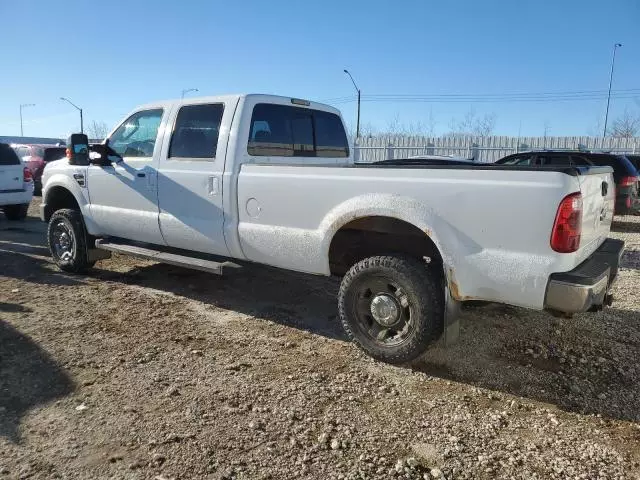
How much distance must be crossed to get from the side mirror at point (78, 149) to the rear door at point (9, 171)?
18.5 feet

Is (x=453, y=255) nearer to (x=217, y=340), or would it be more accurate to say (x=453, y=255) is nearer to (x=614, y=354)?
(x=614, y=354)

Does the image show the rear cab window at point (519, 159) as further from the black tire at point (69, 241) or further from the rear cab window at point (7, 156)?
the rear cab window at point (7, 156)

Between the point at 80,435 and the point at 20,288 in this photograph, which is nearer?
the point at 80,435

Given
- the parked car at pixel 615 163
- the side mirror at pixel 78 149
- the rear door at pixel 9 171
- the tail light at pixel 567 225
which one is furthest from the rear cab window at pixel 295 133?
the rear door at pixel 9 171

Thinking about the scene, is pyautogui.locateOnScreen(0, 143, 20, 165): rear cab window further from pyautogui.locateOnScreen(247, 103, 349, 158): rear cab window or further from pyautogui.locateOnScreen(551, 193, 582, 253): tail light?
pyautogui.locateOnScreen(551, 193, 582, 253): tail light

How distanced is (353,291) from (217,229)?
1.47m

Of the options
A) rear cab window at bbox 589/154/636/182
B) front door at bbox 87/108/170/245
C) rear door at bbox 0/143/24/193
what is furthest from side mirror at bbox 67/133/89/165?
rear cab window at bbox 589/154/636/182

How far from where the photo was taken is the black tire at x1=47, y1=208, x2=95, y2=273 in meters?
6.11

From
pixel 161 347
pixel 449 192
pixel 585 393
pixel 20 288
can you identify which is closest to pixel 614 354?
pixel 585 393

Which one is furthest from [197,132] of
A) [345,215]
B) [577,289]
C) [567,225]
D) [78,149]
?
[577,289]

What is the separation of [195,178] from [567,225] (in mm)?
3194

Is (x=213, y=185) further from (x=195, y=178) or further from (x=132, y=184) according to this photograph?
(x=132, y=184)

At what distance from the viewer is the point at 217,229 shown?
463 cm

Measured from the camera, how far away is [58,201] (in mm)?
6629
